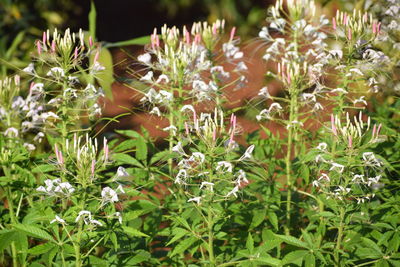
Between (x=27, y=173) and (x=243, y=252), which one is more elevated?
(x=27, y=173)

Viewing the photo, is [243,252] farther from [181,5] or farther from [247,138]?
[181,5]

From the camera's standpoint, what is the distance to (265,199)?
3090mm

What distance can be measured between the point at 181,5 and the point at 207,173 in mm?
5378

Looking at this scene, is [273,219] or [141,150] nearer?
[273,219]

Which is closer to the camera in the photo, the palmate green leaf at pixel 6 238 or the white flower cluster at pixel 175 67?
the palmate green leaf at pixel 6 238

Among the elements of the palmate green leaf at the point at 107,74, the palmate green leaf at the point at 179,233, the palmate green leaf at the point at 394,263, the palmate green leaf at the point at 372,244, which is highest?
the palmate green leaf at the point at 107,74

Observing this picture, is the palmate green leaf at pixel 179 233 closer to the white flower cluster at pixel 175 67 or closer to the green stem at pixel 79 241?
Result: the green stem at pixel 79 241

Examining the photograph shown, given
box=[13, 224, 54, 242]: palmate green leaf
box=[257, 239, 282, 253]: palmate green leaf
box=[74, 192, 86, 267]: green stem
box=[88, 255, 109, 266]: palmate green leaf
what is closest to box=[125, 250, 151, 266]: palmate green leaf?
box=[88, 255, 109, 266]: palmate green leaf

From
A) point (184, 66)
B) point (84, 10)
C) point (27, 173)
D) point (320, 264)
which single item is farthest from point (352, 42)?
point (84, 10)

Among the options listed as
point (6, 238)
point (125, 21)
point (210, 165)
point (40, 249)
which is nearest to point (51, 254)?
point (40, 249)

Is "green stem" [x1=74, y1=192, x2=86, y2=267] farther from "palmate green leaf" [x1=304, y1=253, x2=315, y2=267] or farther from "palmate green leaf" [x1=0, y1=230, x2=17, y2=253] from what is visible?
"palmate green leaf" [x1=304, y1=253, x2=315, y2=267]

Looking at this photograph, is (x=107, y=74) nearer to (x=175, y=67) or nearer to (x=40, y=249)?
(x=175, y=67)

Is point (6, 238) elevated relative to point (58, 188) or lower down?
lower down

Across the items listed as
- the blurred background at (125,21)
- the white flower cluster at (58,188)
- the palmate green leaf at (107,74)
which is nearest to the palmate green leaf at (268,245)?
the white flower cluster at (58,188)
